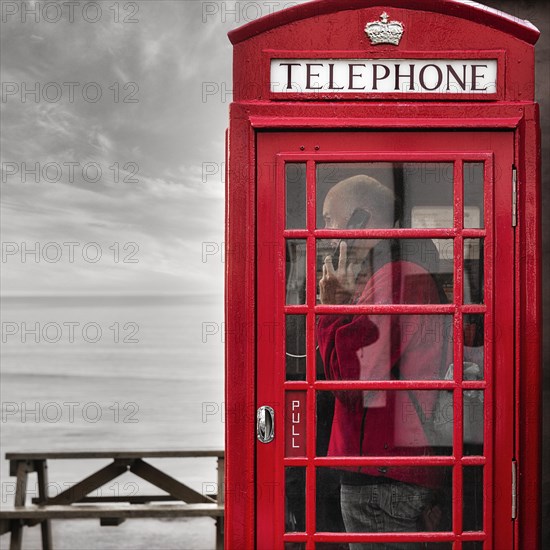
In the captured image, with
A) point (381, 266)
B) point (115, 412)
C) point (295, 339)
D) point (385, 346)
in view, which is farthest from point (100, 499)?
point (115, 412)

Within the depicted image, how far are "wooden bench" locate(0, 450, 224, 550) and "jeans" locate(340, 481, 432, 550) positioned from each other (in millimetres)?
2304

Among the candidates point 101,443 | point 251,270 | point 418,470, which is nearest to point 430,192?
point 251,270

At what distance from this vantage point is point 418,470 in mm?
2777

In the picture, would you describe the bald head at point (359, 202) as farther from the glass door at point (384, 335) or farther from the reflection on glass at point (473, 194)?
the reflection on glass at point (473, 194)

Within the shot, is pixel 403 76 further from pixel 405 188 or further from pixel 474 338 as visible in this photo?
pixel 474 338

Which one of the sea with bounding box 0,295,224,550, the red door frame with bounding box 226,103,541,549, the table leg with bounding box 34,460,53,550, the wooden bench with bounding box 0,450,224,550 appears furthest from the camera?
the sea with bounding box 0,295,224,550

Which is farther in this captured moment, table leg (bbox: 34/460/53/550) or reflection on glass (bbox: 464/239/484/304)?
table leg (bbox: 34/460/53/550)

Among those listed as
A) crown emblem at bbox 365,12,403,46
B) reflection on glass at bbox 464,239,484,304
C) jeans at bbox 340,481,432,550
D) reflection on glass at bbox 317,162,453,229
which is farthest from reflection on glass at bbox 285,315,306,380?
crown emblem at bbox 365,12,403,46

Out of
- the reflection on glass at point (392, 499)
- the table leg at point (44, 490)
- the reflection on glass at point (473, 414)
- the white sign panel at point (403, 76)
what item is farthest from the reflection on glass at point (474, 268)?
the table leg at point (44, 490)

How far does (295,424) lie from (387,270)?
676 mm

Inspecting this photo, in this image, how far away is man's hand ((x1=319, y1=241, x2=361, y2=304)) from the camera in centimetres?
274

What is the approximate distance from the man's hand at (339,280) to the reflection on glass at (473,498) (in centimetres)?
80

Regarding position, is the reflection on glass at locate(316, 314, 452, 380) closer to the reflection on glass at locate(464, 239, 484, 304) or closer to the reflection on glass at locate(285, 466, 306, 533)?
the reflection on glass at locate(464, 239, 484, 304)

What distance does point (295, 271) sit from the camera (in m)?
2.73
